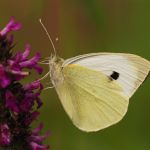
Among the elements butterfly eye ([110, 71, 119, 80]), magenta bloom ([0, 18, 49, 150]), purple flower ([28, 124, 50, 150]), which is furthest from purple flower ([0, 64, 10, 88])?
butterfly eye ([110, 71, 119, 80])

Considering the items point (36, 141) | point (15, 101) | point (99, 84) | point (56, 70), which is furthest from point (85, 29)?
point (15, 101)

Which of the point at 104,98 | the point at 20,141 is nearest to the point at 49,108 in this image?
the point at 104,98

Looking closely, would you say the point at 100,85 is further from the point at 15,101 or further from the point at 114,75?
the point at 15,101

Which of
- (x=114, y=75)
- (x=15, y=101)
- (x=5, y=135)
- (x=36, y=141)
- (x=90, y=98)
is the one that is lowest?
(x=90, y=98)

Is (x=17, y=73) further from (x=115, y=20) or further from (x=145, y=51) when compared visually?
(x=115, y=20)

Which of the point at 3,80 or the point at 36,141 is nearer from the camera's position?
the point at 3,80

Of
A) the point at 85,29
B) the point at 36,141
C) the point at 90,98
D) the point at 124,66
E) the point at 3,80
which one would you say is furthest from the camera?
the point at 85,29
